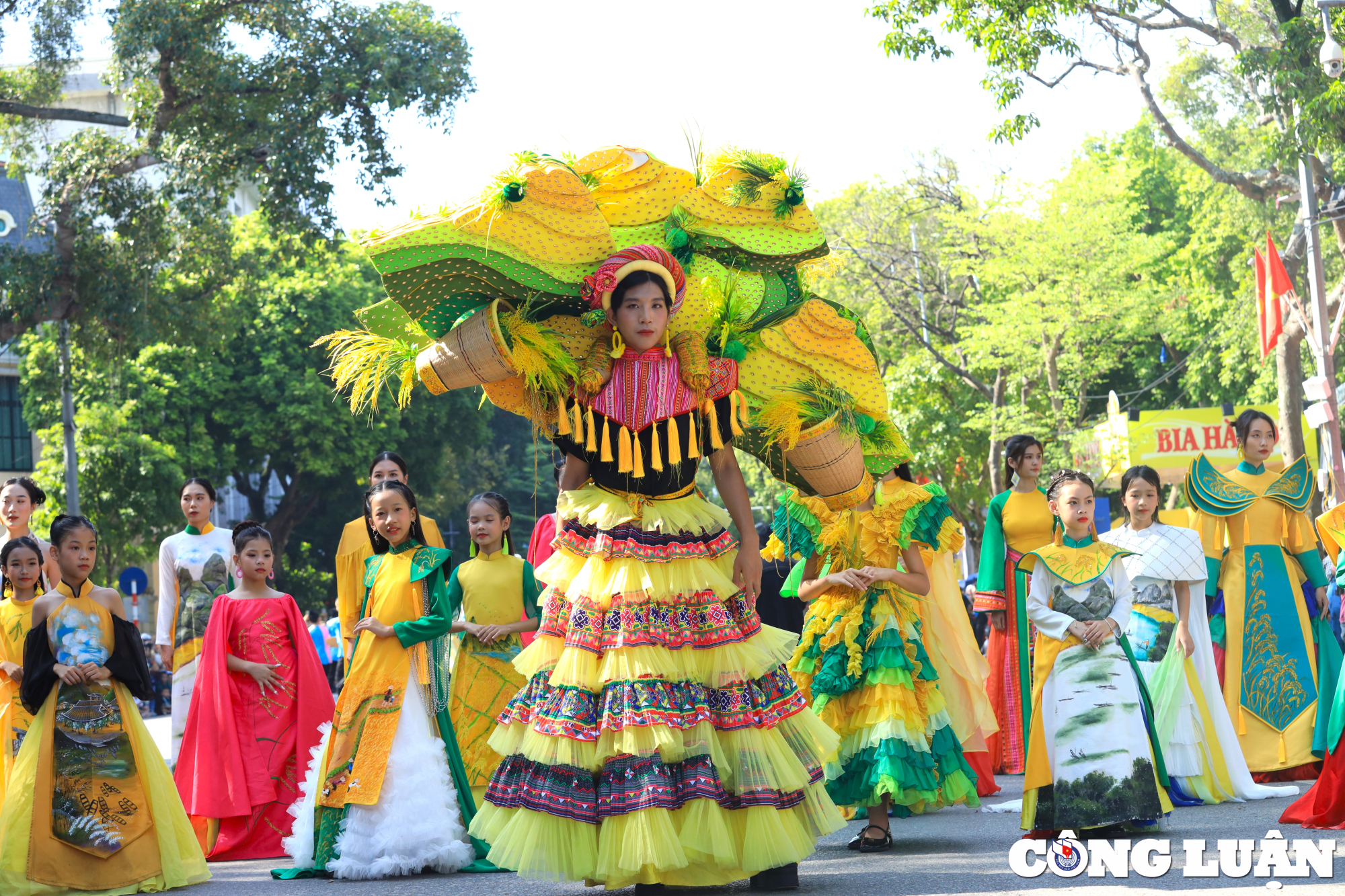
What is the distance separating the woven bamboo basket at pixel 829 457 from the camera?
5797mm

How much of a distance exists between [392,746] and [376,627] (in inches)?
21.9

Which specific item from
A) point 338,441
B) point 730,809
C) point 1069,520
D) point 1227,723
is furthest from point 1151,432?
point 730,809

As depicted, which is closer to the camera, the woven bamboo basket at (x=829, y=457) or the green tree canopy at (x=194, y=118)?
the woven bamboo basket at (x=829, y=457)

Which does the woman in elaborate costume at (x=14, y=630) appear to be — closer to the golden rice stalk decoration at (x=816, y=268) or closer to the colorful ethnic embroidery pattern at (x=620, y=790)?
the colorful ethnic embroidery pattern at (x=620, y=790)

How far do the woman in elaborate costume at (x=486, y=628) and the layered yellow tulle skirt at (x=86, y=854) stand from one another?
140cm

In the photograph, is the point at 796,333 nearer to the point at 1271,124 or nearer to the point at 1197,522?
the point at 1197,522

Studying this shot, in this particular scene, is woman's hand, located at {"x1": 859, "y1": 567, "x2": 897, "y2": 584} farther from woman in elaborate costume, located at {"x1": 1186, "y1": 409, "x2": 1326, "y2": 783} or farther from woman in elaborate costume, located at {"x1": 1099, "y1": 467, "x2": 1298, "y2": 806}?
woman in elaborate costume, located at {"x1": 1186, "y1": 409, "x2": 1326, "y2": 783}

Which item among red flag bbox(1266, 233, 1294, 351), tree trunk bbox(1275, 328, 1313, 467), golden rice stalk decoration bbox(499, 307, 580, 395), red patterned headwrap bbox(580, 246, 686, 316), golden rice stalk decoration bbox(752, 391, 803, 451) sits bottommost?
golden rice stalk decoration bbox(752, 391, 803, 451)

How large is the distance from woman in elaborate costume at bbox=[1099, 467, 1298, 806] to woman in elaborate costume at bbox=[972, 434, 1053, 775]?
0.62 metres

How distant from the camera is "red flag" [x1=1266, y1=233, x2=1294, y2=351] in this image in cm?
1980

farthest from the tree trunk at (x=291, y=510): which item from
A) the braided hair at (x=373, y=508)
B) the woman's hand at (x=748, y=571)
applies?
the woman's hand at (x=748, y=571)

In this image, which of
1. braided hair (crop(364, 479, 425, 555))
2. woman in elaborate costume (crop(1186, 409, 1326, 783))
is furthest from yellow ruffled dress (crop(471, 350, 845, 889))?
woman in elaborate costume (crop(1186, 409, 1326, 783))

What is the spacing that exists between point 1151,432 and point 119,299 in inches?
791

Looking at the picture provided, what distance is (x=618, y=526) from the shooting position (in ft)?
17.2
